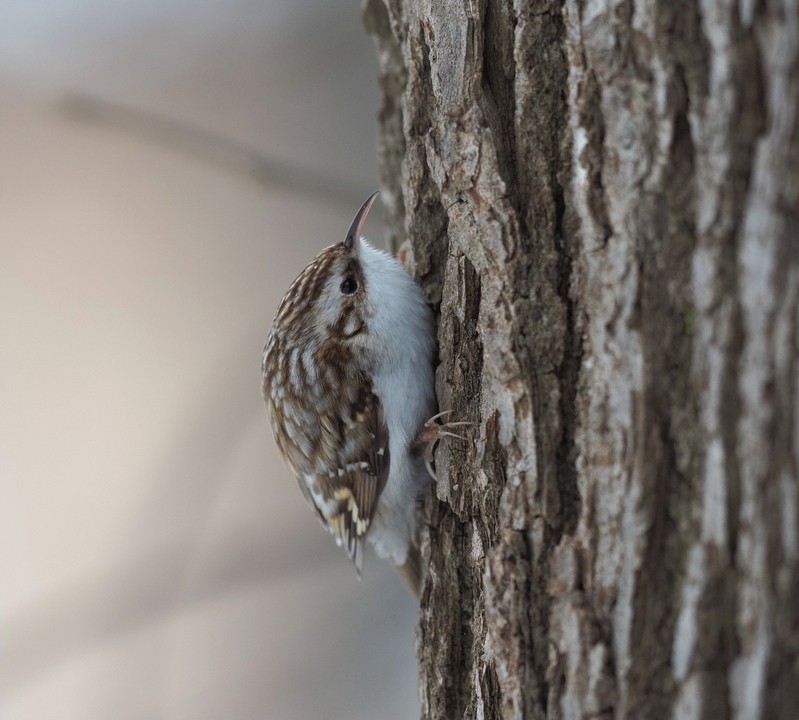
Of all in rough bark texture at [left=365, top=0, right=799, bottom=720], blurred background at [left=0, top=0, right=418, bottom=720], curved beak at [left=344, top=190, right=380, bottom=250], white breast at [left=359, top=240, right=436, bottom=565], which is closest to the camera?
rough bark texture at [left=365, top=0, right=799, bottom=720]

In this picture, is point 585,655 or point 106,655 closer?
point 585,655

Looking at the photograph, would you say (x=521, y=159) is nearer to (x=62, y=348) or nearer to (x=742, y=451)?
(x=742, y=451)

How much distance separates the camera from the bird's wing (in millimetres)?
2131

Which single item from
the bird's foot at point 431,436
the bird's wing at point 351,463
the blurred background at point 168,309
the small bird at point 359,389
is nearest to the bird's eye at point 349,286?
the small bird at point 359,389

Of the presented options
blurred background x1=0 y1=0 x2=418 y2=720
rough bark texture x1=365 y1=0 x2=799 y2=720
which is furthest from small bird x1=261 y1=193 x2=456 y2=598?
blurred background x1=0 y1=0 x2=418 y2=720

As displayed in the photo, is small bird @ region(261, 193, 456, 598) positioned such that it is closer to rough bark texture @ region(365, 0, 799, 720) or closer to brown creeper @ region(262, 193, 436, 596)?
brown creeper @ region(262, 193, 436, 596)

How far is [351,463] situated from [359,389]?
226mm

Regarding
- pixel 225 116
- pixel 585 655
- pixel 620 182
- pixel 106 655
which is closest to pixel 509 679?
pixel 585 655

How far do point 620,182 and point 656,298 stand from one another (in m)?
0.17

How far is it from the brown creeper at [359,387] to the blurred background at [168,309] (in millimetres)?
1383

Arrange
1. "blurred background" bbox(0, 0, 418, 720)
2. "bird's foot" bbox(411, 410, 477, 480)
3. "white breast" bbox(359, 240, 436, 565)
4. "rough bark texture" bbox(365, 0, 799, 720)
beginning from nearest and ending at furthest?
1. "rough bark texture" bbox(365, 0, 799, 720)
2. "bird's foot" bbox(411, 410, 477, 480)
3. "white breast" bbox(359, 240, 436, 565)
4. "blurred background" bbox(0, 0, 418, 720)

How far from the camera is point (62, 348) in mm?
4305

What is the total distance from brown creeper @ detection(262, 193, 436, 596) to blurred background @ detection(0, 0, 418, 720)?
138 cm

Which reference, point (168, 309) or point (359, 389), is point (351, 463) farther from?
point (168, 309)
